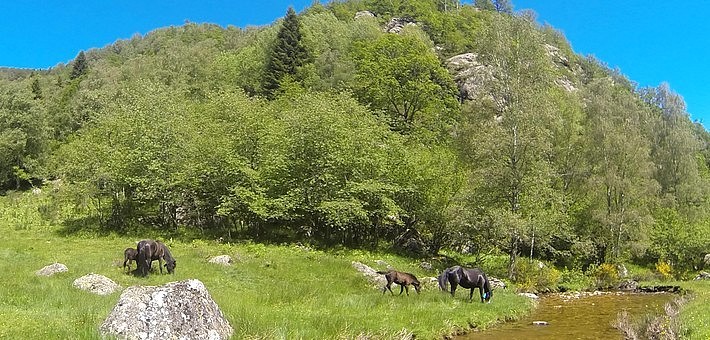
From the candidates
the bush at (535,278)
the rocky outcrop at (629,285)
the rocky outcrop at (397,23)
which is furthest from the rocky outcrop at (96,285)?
the rocky outcrop at (397,23)

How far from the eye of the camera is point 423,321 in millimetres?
18266

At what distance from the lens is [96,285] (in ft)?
66.0

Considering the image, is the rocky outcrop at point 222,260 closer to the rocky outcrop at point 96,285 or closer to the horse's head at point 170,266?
the horse's head at point 170,266

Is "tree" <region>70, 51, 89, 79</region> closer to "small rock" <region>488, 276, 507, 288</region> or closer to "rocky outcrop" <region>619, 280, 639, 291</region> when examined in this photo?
"small rock" <region>488, 276, 507, 288</region>

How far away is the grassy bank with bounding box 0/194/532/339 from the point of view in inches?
543

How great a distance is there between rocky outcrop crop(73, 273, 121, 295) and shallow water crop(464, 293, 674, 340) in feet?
42.7

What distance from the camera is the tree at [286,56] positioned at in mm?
79500

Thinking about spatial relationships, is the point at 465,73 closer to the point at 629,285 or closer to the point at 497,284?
the point at 629,285

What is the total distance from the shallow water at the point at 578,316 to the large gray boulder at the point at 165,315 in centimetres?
948

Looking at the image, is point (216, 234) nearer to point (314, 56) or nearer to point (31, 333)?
point (31, 333)

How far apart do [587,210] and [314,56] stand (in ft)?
174

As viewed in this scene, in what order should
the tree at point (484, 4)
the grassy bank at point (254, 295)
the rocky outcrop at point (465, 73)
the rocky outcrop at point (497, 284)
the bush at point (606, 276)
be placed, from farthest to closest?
the tree at point (484, 4), the rocky outcrop at point (465, 73), the bush at point (606, 276), the rocky outcrop at point (497, 284), the grassy bank at point (254, 295)

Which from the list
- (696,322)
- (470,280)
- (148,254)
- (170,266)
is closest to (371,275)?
(470,280)

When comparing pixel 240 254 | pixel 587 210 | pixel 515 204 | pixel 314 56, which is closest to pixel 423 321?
pixel 240 254
